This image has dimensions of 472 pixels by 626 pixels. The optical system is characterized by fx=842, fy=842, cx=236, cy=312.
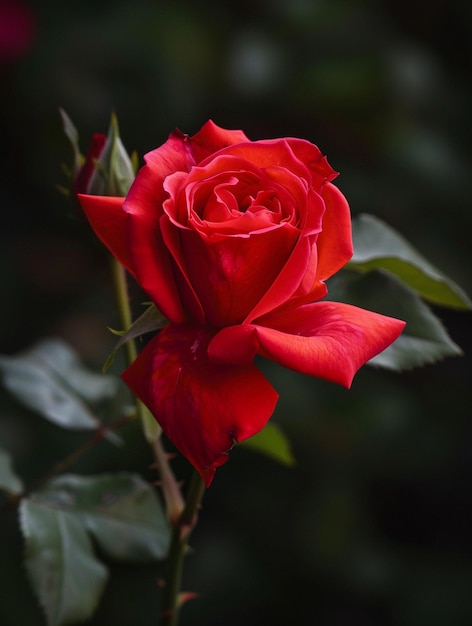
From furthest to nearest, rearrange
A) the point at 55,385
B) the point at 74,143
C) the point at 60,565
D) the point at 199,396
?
the point at 55,385 < the point at 60,565 < the point at 74,143 < the point at 199,396

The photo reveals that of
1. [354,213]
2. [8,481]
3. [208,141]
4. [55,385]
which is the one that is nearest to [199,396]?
[208,141]

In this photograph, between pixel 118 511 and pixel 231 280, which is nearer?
pixel 231 280

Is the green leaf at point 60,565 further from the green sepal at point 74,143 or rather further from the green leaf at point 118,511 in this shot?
the green sepal at point 74,143

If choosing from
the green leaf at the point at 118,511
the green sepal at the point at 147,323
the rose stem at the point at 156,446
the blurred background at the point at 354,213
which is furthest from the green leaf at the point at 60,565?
the blurred background at the point at 354,213

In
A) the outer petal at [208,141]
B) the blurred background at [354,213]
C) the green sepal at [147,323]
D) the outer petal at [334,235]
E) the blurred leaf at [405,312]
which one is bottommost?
the blurred background at [354,213]

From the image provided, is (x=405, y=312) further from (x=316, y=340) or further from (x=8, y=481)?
(x=8, y=481)

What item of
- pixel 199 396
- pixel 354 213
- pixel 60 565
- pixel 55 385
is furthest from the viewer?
pixel 354 213

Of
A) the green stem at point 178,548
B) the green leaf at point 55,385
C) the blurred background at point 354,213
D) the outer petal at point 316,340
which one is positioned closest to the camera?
the outer petal at point 316,340

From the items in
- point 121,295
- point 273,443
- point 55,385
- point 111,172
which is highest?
point 111,172
